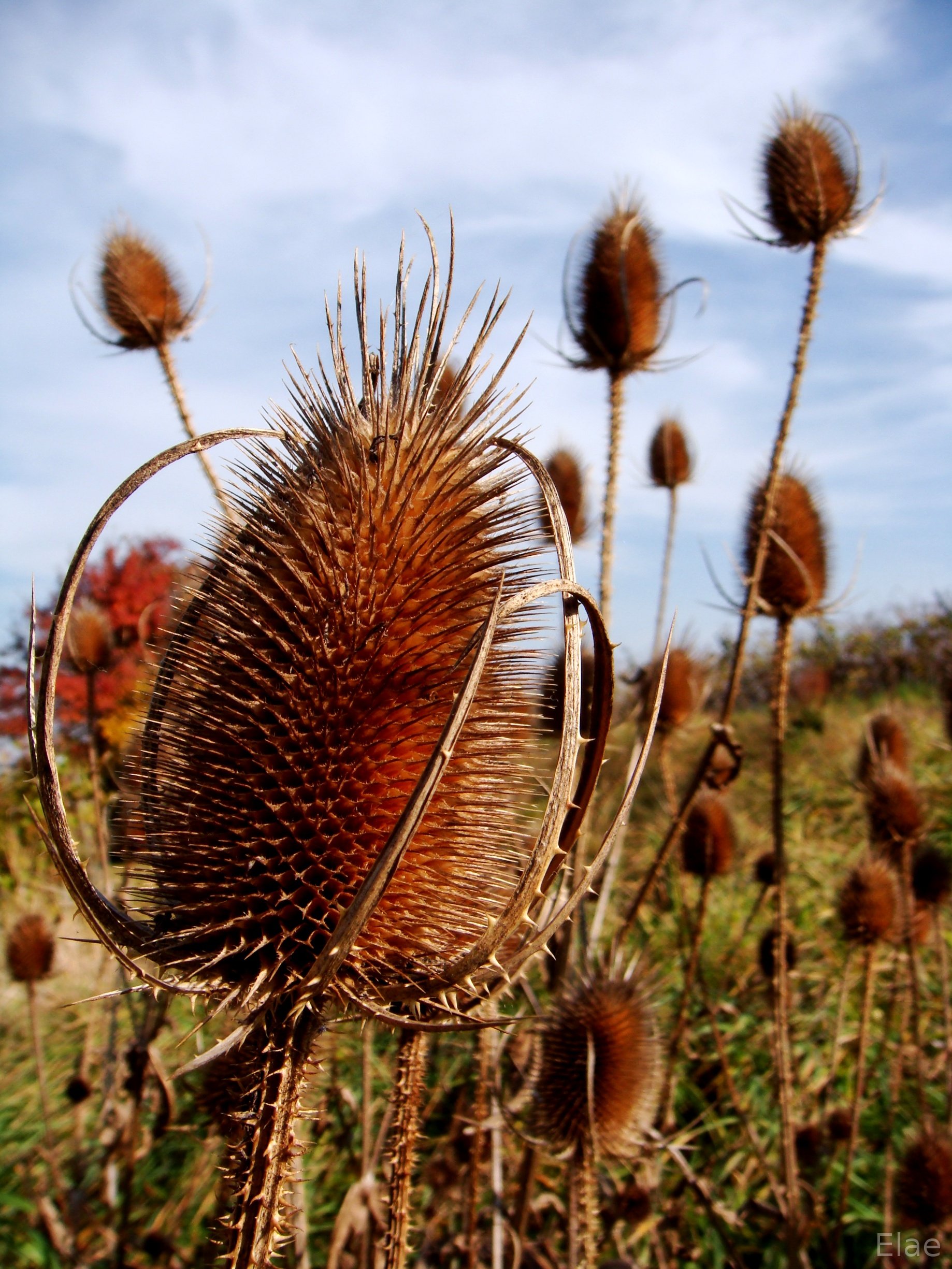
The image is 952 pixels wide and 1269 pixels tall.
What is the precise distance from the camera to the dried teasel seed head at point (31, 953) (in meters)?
4.07

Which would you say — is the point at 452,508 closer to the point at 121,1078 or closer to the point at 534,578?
the point at 534,578

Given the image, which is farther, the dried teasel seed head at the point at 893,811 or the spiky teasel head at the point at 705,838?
the spiky teasel head at the point at 705,838

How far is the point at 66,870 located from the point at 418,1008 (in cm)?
61

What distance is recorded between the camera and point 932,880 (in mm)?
4680

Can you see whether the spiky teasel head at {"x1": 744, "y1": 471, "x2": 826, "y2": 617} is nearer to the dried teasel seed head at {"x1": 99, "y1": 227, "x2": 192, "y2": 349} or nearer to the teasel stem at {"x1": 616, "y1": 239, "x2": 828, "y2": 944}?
the teasel stem at {"x1": 616, "y1": 239, "x2": 828, "y2": 944}

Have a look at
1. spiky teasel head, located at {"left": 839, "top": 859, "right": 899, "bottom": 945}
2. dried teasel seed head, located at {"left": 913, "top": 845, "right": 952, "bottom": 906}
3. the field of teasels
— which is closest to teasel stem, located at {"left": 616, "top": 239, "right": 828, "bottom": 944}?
the field of teasels

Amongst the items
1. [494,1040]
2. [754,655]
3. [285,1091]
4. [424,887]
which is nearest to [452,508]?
[424,887]

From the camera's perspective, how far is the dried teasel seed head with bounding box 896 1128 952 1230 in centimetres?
315

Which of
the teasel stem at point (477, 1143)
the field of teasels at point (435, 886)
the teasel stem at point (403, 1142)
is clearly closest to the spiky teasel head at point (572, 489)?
the field of teasels at point (435, 886)

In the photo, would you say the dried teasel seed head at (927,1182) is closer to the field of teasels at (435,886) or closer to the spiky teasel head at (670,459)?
the field of teasels at (435,886)

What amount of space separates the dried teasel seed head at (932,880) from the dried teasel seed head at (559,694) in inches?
78.7

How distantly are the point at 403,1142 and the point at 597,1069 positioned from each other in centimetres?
105

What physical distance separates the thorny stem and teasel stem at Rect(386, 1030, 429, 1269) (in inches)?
73.0

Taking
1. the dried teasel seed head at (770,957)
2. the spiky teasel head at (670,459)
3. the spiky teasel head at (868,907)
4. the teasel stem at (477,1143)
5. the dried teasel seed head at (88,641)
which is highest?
the spiky teasel head at (670,459)
